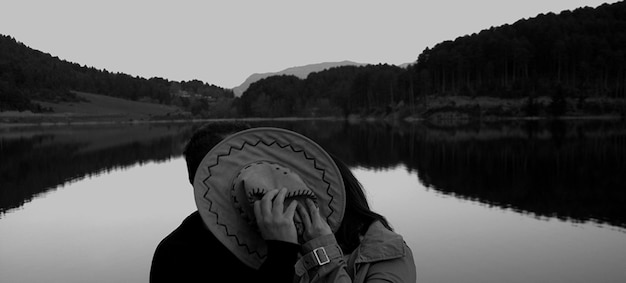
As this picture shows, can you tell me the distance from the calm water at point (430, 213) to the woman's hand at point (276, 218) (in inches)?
144

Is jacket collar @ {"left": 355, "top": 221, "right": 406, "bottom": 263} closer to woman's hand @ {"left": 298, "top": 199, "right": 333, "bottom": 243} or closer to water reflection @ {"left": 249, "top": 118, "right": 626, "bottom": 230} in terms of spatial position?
woman's hand @ {"left": 298, "top": 199, "right": 333, "bottom": 243}

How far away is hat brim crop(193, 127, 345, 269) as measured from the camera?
5.49 ft

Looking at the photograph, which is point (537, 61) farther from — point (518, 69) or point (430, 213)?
point (430, 213)

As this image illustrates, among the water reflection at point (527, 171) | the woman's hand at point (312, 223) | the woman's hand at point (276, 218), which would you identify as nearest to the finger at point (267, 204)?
the woman's hand at point (276, 218)

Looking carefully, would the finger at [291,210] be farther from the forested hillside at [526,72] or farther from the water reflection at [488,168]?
the forested hillside at [526,72]

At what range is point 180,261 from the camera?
1.93 metres

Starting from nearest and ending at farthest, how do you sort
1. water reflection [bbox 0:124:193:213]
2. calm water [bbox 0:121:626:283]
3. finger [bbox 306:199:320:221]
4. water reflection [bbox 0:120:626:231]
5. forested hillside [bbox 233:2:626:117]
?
finger [bbox 306:199:320:221] < calm water [bbox 0:121:626:283] < water reflection [bbox 0:120:626:231] < water reflection [bbox 0:124:193:213] < forested hillside [bbox 233:2:626:117]

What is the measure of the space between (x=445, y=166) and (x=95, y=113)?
150m

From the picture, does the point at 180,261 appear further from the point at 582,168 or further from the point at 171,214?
the point at 582,168

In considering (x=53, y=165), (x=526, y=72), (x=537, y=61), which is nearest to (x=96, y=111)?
(x=526, y=72)

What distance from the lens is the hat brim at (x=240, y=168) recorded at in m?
1.67

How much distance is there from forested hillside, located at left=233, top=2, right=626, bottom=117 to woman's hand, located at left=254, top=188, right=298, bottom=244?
10307 cm

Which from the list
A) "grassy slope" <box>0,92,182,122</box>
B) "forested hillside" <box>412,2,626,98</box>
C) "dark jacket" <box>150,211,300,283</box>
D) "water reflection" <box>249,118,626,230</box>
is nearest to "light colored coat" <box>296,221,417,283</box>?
"dark jacket" <box>150,211,300,283</box>

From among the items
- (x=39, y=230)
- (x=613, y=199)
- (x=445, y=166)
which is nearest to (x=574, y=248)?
(x=613, y=199)
